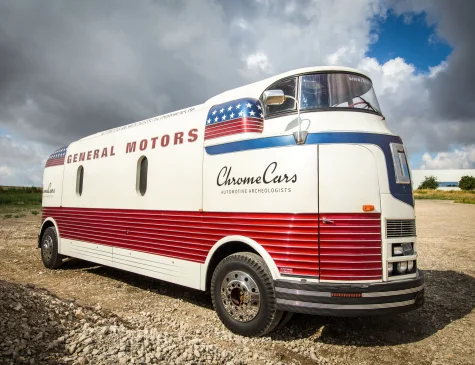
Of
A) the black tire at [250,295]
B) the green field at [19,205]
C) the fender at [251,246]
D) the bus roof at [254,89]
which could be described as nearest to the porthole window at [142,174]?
the bus roof at [254,89]

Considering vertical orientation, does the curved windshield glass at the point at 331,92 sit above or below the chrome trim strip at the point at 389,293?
above

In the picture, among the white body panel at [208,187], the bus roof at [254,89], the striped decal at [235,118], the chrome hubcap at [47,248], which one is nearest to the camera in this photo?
the white body panel at [208,187]

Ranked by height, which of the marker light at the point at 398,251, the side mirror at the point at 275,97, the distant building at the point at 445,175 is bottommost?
the marker light at the point at 398,251

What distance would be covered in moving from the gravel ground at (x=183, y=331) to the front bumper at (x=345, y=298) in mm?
628

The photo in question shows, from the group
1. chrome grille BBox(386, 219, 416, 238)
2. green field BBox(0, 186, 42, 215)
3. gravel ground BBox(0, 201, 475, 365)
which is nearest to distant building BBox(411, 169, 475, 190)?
green field BBox(0, 186, 42, 215)

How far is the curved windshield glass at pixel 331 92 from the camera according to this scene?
4.84 meters

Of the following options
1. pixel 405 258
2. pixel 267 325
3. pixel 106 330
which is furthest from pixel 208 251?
pixel 405 258

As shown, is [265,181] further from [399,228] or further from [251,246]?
[399,228]

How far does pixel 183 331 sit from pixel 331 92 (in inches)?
150

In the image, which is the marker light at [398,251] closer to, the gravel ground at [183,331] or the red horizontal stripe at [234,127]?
the gravel ground at [183,331]

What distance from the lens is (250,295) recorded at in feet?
15.4

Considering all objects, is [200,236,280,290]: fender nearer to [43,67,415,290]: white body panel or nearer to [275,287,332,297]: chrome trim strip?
[43,67,415,290]: white body panel

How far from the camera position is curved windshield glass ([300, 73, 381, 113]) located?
15.9 ft

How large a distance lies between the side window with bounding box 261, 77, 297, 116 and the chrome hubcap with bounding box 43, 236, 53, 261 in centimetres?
714
